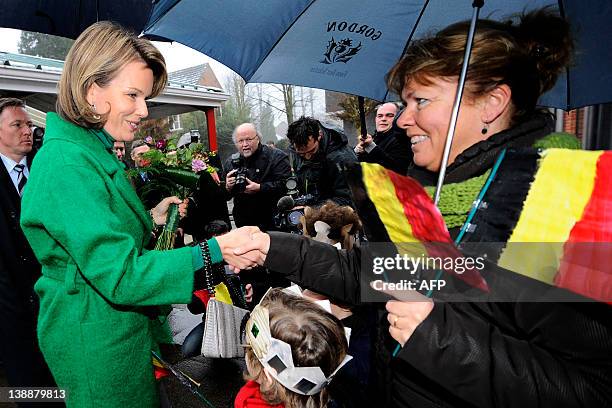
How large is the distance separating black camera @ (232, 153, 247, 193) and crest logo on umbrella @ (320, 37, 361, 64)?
293 cm

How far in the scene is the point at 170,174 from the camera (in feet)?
7.54

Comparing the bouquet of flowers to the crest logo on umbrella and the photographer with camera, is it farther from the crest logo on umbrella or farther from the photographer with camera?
the photographer with camera

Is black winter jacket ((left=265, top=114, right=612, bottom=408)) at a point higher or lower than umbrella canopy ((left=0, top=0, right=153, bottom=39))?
lower

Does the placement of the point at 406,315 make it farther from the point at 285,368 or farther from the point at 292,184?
the point at 292,184

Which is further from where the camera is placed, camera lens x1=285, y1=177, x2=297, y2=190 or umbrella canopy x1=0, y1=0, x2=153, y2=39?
camera lens x1=285, y1=177, x2=297, y2=190

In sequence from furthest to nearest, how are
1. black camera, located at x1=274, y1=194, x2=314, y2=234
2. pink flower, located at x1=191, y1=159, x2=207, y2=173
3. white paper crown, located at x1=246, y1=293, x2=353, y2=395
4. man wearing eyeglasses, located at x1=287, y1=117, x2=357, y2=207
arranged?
man wearing eyeglasses, located at x1=287, y1=117, x2=357, y2=207 < black camera, located at x1=274, y1=194, x2=314, y2=234 < pink flower, located at x1=191, y1=159, x2=207, y2=173 < white paper crown, located at x1=246, y1=293, x2=353, y2=395

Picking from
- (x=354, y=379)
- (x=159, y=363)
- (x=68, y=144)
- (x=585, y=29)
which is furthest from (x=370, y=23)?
(x=159, y=363)

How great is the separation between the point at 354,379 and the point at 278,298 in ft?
1.53

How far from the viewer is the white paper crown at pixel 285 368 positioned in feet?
5.21

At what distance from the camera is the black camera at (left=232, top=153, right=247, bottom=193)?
518 cm

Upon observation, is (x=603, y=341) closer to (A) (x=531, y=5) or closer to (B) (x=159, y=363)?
(A) (x=531, y=5)

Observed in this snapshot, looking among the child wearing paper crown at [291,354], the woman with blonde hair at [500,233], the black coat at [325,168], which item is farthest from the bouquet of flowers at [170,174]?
the black coat at [325,168]

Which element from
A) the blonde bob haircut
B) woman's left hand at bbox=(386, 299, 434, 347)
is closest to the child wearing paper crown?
woman's left hand at bbox=(386, 299, 434, 347)

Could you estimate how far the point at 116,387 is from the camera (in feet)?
5.65
